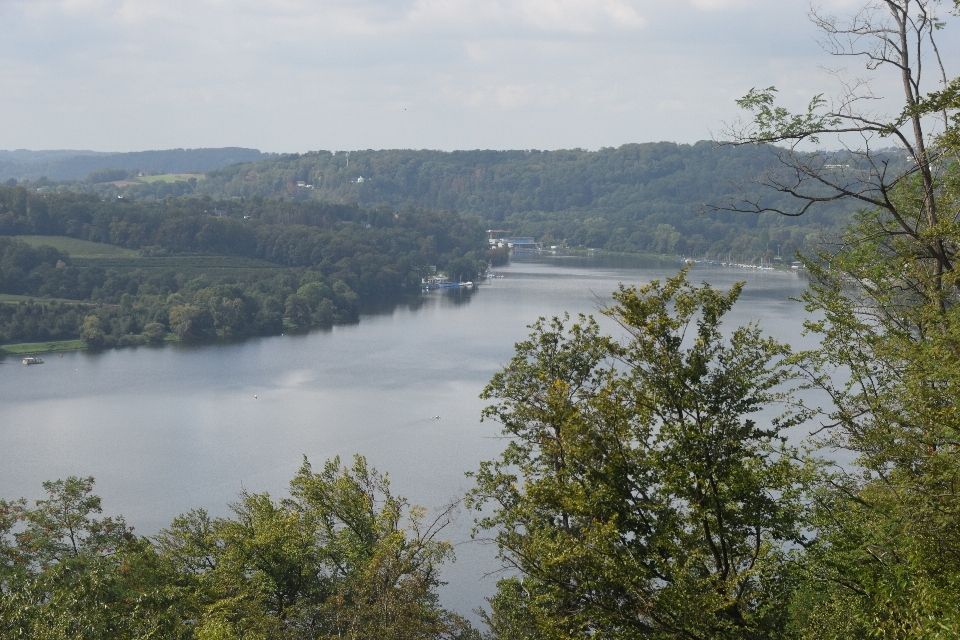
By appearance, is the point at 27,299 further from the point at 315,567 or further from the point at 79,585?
the point at 79,585

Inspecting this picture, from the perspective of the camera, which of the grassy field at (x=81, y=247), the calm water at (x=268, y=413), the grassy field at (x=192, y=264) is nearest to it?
the calm water at (x=268, y=413)

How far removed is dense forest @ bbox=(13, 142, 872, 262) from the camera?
133125mm

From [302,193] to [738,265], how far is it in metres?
86.5

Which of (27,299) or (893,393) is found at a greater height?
(893,393)

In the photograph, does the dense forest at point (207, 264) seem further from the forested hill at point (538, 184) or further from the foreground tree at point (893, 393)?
the foreground tree at point (893, 393)

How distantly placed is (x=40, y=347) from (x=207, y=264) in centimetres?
2343

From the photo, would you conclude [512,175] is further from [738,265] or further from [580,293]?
[580,293]

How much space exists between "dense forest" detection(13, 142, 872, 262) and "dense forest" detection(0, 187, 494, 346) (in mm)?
33431

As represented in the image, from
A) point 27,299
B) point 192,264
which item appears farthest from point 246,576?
point 192,264

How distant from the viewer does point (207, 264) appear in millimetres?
76312

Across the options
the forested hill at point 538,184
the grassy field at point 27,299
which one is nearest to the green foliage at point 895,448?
the grassy field at point 27,299

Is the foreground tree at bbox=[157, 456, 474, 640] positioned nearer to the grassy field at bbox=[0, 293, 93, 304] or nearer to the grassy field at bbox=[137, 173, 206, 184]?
the grassy field at bbox=[0, 293, 93, 304]

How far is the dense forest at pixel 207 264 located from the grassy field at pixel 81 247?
86cm

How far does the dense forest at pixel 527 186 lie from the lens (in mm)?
133125
